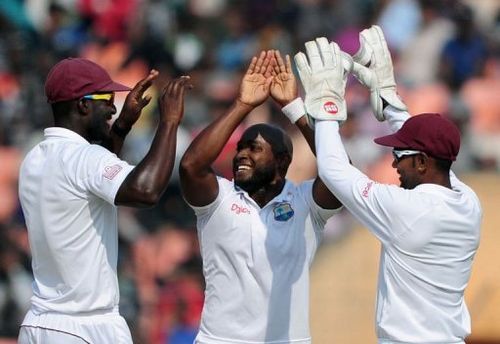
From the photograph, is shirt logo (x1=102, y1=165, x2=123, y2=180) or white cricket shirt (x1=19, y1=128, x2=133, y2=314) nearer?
shirt logo (x1=102, y1=165, x2=123, y2=180)

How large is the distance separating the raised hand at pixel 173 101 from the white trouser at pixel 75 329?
95cm

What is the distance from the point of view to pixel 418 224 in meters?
5.73

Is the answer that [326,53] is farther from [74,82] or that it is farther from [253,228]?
[74,82]

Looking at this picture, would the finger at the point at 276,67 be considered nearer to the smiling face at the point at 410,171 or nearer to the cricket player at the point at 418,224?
the cricket player at the point at 418,224

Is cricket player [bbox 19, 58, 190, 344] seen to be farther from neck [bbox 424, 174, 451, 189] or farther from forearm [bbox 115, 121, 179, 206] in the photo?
neck [bbox 424, 174, 451, 189]

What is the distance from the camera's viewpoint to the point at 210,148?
626 cm

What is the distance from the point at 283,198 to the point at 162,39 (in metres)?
6.10

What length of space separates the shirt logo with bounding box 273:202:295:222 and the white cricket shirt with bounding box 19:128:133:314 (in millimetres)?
904

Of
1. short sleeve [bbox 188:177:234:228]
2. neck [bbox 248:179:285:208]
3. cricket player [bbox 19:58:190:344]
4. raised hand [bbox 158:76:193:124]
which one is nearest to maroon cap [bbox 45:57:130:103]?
cricket player [bbox 19:58:190:344]

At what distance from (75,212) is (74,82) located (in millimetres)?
588

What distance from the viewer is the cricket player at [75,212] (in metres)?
5.75

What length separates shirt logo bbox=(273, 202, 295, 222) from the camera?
6484 mm

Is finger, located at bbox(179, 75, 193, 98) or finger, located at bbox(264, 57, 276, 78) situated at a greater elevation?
finger, located at bbox(264, 57, 276, 78)

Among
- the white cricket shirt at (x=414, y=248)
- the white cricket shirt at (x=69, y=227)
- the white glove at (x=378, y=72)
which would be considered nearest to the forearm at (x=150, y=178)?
the white cricket shirt at (x=69, y=227)
